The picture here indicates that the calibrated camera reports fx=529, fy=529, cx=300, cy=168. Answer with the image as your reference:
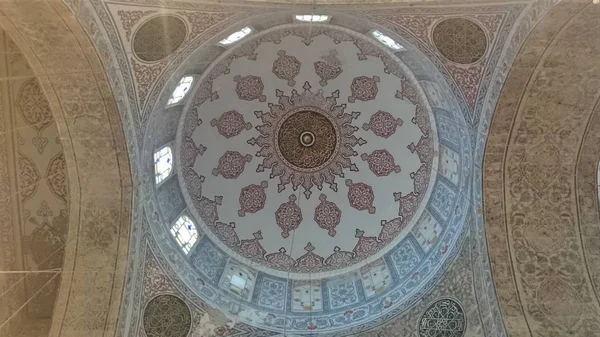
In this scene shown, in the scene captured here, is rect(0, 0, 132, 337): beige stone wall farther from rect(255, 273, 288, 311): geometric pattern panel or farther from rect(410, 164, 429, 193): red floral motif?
rect(410, 164, 429, 193): red floral motif

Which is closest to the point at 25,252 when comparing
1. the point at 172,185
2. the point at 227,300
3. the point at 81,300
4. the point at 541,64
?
the point at 81,300

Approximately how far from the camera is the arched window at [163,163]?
9.15 meters

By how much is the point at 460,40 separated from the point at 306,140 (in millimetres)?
4692

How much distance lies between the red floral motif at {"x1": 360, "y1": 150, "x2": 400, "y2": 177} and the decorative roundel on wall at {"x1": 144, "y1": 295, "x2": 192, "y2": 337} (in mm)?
4762

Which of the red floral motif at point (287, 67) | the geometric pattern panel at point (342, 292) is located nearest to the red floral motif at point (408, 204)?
the geometric pattern panel at point (342, 292)

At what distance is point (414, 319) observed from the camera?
8.85 metres

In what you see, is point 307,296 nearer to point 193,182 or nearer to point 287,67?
point 193,182

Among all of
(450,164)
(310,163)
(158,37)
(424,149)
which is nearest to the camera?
(158,37)

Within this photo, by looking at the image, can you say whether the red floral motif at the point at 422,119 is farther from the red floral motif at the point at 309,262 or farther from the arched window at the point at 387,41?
the red floral motif at the point at 309,262

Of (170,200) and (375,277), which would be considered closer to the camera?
(170,200)

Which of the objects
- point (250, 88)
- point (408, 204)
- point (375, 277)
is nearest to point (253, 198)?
point (250, 88)

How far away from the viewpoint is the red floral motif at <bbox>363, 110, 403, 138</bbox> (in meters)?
10.8

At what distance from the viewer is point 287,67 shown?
10.8 metres

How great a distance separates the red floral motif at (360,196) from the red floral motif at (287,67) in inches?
98.7
